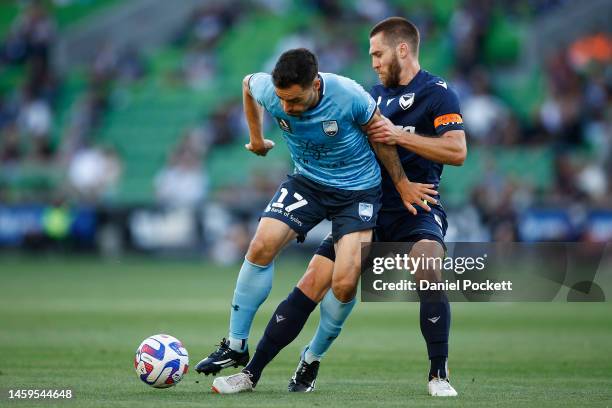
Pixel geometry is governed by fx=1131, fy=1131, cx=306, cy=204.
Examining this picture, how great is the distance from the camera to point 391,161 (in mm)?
7527

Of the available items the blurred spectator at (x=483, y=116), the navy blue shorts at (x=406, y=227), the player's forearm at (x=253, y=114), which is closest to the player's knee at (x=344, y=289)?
the navy blue shorts at (x=406, y=227)

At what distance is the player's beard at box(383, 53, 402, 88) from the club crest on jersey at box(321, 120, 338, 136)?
796mm

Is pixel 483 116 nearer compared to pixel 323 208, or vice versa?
pixel 323 208

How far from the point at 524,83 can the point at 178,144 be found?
8269mm

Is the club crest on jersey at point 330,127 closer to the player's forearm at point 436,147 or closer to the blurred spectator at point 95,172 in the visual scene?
the player's forearm at point 436,147

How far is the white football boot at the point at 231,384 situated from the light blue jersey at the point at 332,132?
1394 mm

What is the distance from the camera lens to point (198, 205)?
2348cm

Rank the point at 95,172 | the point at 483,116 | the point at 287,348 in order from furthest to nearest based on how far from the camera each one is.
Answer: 1. the point at 95,172
2. the point at 483,116
3. the point at 287,348

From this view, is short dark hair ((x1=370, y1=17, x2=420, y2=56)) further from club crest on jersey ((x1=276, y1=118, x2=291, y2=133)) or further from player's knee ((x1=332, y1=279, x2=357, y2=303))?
player's knee ((x1=332, y1=279, x2=357, y2=303))

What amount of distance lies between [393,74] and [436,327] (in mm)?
1787

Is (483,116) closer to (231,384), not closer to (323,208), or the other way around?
(323,208)

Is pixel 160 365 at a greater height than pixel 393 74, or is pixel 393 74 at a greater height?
pixel 393 74

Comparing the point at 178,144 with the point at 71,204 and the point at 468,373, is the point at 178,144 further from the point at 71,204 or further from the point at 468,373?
the point at 468,373

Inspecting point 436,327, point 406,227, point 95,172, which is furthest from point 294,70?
point 95,172
